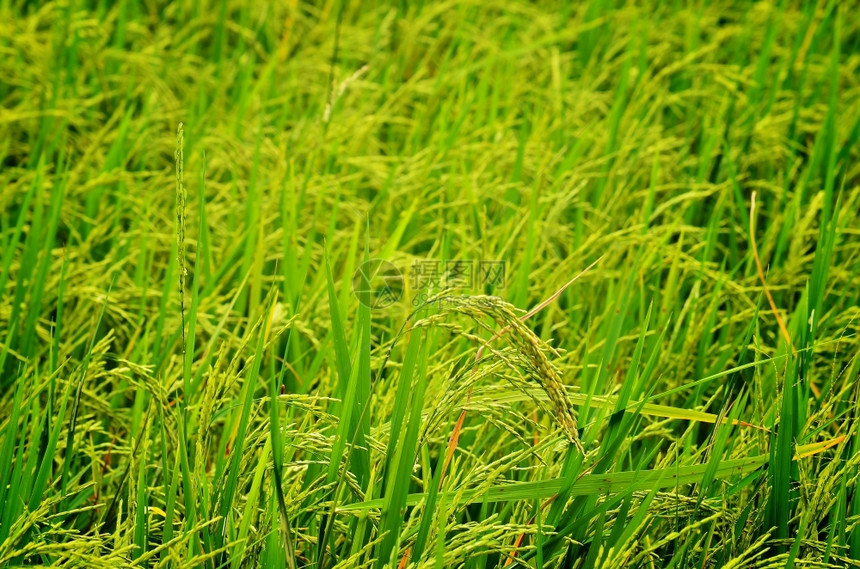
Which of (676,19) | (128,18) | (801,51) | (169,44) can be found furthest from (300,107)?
(801,51)

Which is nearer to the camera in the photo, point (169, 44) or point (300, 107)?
point (300, 107)

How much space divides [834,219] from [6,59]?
8.27 feet

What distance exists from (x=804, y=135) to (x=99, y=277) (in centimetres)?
230

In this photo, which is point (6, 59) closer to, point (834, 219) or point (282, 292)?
point (282, 292)

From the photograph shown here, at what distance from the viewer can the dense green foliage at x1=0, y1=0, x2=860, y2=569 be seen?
1.13m

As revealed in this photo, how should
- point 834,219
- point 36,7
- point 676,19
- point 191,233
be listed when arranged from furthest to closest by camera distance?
1. point 676,19
2. point 36,7
3. point 191,233
4. point 834,219

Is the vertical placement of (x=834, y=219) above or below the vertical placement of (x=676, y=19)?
below

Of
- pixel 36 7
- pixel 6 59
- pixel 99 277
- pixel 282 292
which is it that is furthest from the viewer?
pixel 36 7

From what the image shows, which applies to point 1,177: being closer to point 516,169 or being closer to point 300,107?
point 300,107

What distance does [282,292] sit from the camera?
75.9 inches

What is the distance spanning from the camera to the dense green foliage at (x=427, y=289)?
1130 mm

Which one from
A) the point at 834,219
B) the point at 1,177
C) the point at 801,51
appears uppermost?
the point at 801,51

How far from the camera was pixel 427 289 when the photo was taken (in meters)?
1.52

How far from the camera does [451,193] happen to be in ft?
7.23
